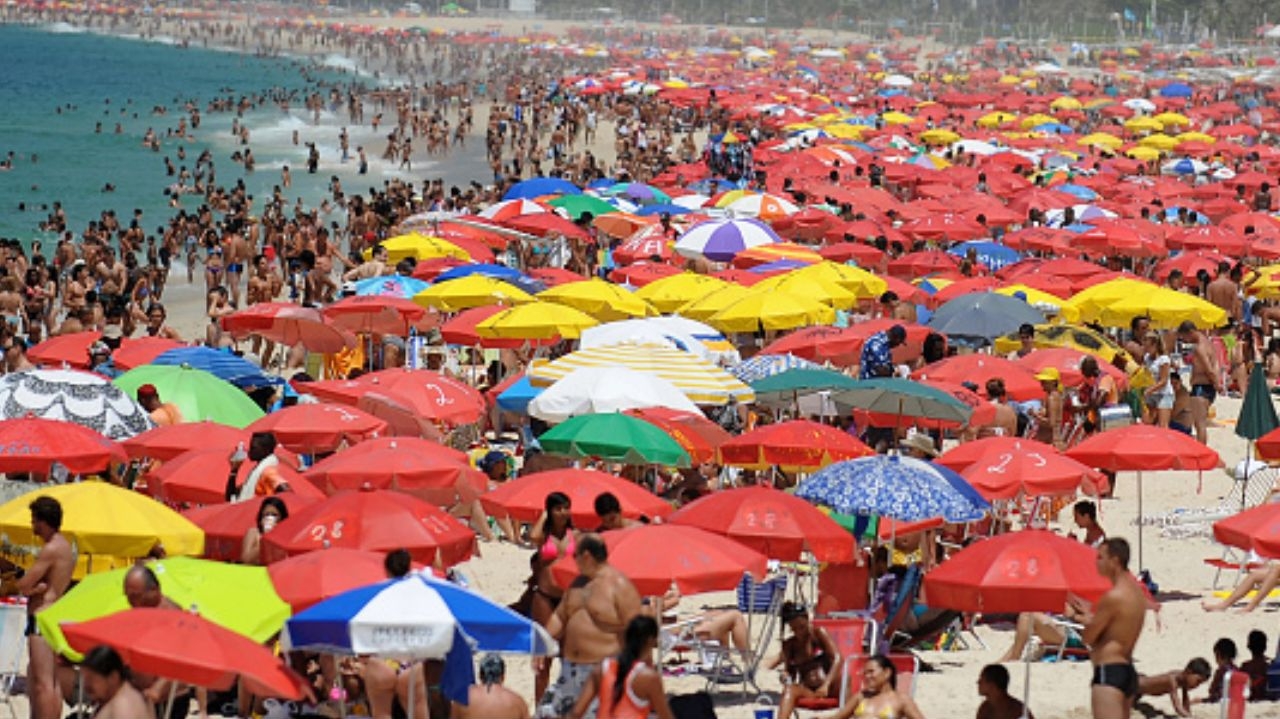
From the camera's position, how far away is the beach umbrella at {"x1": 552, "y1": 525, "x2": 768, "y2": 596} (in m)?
8.61

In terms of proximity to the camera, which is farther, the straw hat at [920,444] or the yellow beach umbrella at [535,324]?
the yellow beach umbrella at [535,324]

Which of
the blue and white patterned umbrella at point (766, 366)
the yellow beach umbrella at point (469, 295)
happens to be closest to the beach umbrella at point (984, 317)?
the blue and white patterned umbrella at point (766, 366)

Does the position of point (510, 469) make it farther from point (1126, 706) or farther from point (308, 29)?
point (308, 29)

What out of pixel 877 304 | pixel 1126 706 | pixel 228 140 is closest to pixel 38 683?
pixel 1126 706

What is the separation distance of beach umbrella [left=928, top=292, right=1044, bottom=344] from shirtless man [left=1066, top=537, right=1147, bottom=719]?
351 inches

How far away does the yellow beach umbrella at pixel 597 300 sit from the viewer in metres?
17.5

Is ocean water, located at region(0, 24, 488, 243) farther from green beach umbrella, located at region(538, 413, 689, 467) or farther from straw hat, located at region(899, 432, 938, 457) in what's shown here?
straw hat, located at region(899, 432, 938, 457)

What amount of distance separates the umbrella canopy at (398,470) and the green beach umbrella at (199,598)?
251 cm

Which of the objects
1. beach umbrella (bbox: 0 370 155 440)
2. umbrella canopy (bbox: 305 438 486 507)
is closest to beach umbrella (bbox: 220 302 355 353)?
beach umbrella (bbox: 0 370 155 440)

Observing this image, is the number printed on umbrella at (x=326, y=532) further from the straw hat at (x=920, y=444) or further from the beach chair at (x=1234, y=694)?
the straw hat at (x=920, y=444)

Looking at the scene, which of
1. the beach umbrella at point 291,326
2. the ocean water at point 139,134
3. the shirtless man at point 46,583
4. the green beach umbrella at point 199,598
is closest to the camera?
the green beach umbrella at point 199,598

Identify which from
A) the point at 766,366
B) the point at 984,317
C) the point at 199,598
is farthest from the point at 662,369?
the point at 199,598

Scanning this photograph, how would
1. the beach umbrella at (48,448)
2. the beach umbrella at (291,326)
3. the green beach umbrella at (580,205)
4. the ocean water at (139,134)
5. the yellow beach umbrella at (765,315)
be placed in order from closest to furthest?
the beach umbrella at (48,448) → the beach umbrella at (291,326) → the yellow beach umbrella at (765,315) → the green beach umbrella at (580,205) → the ocean water at (139,134)

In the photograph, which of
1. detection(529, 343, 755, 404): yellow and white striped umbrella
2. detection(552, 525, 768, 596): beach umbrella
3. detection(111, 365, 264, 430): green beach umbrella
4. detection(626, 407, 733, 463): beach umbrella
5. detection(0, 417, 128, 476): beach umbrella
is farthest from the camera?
detection(529, 343, 755, 404): yellow and white striped umbrella
